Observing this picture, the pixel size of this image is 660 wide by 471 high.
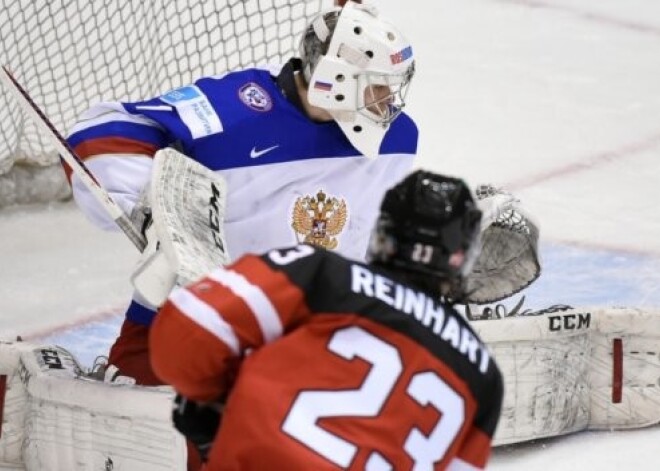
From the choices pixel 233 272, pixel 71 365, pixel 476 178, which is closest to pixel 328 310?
pixel 233 272

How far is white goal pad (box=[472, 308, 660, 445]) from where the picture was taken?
294cm

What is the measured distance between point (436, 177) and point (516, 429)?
121cm

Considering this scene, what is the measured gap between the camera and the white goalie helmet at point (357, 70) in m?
2.66

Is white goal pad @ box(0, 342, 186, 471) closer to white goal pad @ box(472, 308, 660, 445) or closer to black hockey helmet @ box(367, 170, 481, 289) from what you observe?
white goal pad @ box(472, 308, 660, 445)

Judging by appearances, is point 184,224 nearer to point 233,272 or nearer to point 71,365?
point 71,365

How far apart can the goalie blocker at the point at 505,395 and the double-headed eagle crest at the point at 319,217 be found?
30 cm

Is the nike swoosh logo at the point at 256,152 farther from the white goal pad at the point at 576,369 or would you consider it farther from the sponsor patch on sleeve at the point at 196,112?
the white goal pad at the point at 576,369

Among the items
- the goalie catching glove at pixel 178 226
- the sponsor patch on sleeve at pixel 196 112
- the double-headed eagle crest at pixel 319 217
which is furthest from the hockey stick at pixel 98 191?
the double-headed eagle crest at pixel 319 217

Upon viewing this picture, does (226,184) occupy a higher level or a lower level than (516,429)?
higher

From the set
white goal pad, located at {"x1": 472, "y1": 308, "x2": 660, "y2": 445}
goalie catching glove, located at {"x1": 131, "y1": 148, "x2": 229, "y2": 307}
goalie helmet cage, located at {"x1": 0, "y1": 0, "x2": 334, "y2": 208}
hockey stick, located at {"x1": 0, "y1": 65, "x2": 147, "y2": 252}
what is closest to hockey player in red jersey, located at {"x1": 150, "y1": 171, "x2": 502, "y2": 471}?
goalie catching glove, located at {"x1": 131, "y1": 148, "x2": 229, "y2": 307}

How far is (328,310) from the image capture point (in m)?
1.77

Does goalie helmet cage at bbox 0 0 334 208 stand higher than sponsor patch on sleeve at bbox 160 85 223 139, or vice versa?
sponsor patch on sleeve at bbox 160 85 223 139

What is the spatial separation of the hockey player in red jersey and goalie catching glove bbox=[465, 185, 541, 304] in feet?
3.72

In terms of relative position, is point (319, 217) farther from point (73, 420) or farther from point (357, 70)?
point (73, 420)
